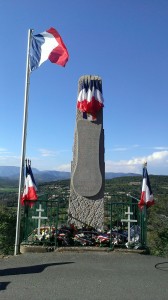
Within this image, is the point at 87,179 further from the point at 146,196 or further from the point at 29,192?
the point at 146,196

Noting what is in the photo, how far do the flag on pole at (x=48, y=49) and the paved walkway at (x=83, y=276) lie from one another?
16.1 feet

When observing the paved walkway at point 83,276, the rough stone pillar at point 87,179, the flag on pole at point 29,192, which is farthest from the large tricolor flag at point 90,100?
the paved walkway at point 83,276

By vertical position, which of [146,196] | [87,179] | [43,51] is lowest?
[146,196]

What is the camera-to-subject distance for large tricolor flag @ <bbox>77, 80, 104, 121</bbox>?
1099 centimetres

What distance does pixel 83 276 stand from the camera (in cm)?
651

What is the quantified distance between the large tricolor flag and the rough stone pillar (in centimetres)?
49

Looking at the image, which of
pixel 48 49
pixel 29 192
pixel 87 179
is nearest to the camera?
pixel 29 192

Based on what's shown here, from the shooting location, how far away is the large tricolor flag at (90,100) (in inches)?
433

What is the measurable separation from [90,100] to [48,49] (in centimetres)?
233

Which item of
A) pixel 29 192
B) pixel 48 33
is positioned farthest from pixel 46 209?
pixel 48 33

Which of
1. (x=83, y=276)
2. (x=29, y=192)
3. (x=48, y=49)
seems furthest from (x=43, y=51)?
(x=83, y=276)

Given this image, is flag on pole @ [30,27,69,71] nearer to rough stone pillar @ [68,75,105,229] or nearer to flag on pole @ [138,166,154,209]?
rough stone pillar @ [68,75,105,229]

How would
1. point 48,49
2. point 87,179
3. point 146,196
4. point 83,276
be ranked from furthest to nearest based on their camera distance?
point 87,179 → point 48,49 → point 146,196 → point 83,276

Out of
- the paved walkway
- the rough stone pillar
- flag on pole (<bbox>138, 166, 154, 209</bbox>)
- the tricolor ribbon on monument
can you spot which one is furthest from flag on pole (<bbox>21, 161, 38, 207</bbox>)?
flag on pole (<bbox>138, 166, 154, 209</bbox>)
